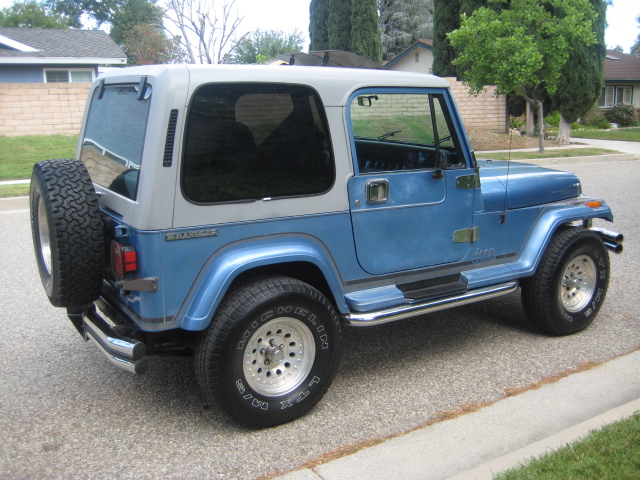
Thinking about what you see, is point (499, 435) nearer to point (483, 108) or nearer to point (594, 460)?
point (594, 460)

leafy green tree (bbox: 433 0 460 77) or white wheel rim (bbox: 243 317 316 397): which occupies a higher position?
leafy green tree (bbox: 433 0 460 77)

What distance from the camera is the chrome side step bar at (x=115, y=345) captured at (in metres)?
3.47

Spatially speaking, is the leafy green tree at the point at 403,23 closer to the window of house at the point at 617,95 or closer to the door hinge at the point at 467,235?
the window of house at the point at 617,95

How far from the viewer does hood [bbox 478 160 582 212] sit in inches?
186

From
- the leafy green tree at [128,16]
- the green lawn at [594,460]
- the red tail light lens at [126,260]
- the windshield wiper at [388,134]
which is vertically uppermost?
the leafy green tree at [128,16]

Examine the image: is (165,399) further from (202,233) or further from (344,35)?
(344,35)

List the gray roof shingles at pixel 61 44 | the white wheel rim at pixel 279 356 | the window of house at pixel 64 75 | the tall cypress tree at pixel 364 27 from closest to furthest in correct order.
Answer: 1. the white wheel rim at pixel 279 356
2. the gray roof shingles at pixel 61 44
3. the window of house at pixel 64 75
4. the tall cypress tree at pixel 364 27

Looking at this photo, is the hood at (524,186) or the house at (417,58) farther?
the house at (417,58)

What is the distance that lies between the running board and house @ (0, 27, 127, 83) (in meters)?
25.2

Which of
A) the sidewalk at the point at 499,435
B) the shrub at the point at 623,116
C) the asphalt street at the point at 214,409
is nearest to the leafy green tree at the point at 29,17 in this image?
the shrub at the point at 623,116

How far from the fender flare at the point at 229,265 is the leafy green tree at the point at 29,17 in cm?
6171

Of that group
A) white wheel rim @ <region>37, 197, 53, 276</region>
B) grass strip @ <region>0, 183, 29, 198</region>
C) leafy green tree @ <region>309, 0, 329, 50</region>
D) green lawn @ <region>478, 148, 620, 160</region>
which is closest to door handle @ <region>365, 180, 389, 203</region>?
white wheel rim @ <region>37, 197, 53, 276</region>

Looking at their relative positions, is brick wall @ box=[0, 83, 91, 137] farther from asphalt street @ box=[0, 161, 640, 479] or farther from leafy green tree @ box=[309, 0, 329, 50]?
leafy green tree @ box=[309, 0, 329, 50]

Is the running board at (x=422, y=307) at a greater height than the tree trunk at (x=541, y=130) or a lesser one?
lesser
